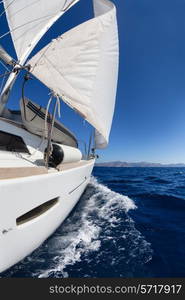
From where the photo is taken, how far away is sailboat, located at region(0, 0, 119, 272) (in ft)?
6.23

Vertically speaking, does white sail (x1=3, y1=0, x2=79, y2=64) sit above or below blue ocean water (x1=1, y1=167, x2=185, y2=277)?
above

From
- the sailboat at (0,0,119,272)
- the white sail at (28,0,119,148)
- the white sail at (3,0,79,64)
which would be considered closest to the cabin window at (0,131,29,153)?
the sailboat at (0,0,119,272)

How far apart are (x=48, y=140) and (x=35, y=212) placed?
1200 millimetres

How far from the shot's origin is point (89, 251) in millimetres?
2666

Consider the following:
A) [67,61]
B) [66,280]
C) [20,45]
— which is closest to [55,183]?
[66,280]

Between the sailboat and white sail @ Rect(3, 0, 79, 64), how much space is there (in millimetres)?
1598

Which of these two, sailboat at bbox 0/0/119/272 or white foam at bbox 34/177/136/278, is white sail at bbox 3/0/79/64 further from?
white foam at bbox 34/177/136/278

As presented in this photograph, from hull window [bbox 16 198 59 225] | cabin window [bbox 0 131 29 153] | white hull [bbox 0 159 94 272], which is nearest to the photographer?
white hull [bbox 0 159 94 272]

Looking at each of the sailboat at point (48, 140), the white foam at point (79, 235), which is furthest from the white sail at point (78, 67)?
the white foam at point (79, 235)

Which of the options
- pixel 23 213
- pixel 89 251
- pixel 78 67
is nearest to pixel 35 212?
pixel 23 213

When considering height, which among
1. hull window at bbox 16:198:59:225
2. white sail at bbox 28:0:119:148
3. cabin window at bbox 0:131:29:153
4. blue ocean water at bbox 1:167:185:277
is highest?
white sail at bbox 28:0:119:148

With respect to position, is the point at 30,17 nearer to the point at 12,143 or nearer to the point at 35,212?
the point at 12,143

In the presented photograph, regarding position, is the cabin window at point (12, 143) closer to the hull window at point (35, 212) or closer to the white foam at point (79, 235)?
the hull window at point (35, 212)

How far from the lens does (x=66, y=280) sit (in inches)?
73.7
